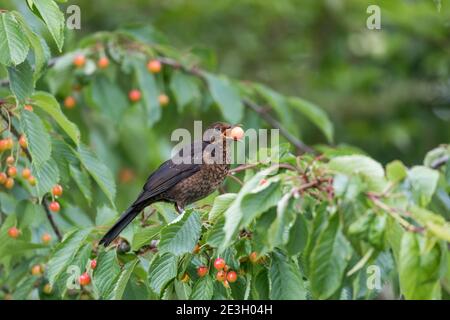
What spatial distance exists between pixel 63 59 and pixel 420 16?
211 inches

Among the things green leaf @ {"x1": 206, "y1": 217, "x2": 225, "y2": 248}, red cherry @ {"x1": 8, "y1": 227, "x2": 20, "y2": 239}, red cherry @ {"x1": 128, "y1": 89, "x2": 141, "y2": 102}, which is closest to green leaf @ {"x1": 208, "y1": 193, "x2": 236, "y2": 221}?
green leaf @ {"x1": 206, "y1": 217, "x2": 225, "y2": 248}

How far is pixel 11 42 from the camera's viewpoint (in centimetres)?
369

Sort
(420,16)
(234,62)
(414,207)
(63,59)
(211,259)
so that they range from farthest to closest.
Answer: (234,62), (420,16), (63,59), (211,259), (414,207)

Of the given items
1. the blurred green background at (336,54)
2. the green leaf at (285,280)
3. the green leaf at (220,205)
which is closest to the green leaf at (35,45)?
the green leaf at (220,205)

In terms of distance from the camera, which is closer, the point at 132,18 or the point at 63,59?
the point at 63,59

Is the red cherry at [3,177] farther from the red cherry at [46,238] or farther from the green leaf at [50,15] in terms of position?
the green leaf at [50,15]

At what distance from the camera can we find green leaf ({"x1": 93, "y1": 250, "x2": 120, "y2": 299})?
380 cm

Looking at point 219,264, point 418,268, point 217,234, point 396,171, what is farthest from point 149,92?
point 418,268

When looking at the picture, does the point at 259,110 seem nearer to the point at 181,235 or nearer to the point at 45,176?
the point at 45,176

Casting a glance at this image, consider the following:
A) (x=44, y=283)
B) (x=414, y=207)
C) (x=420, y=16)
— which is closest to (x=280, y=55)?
(x=420, y=16)

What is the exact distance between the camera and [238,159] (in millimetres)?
5117
